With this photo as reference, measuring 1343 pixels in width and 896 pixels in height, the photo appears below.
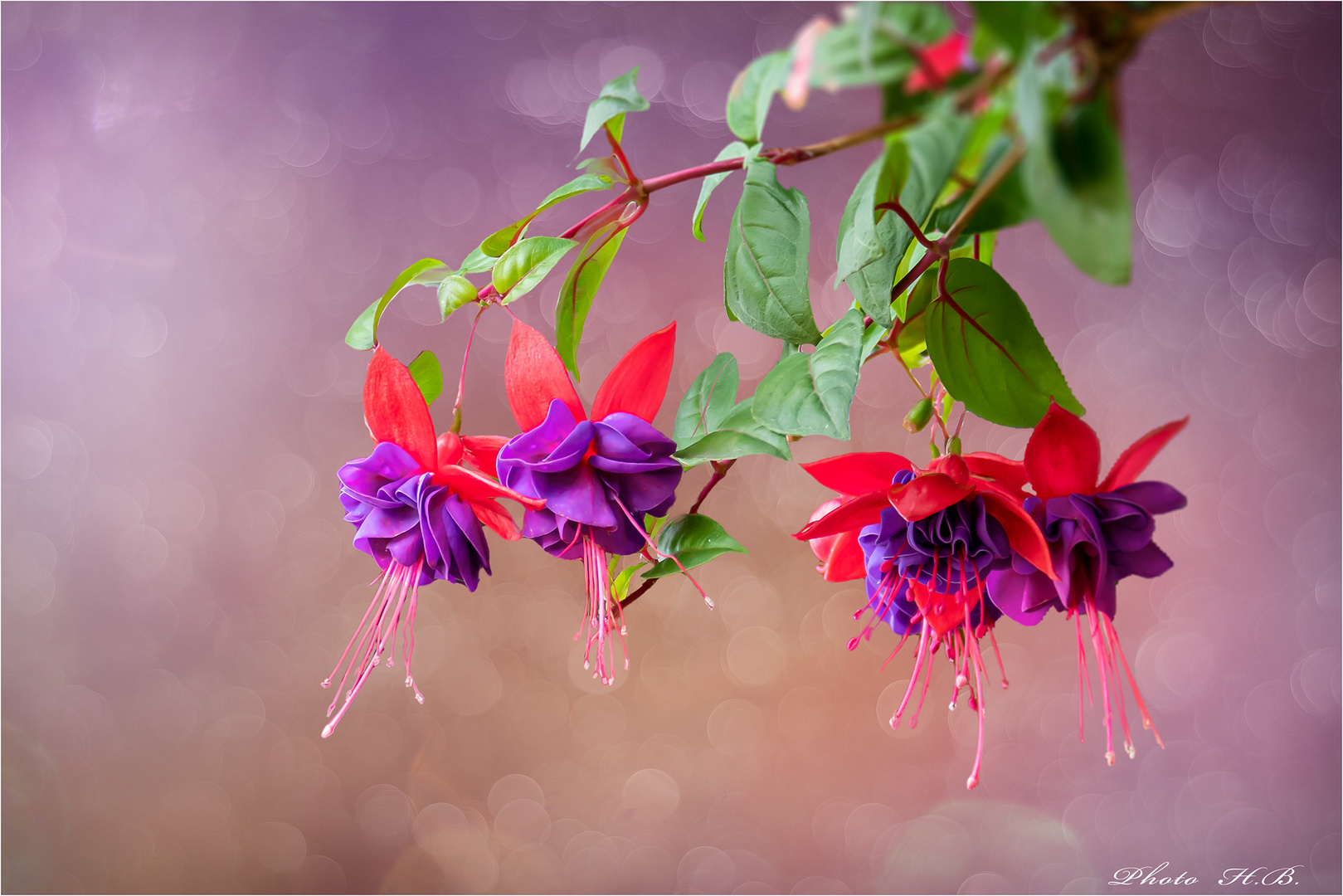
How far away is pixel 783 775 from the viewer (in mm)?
922

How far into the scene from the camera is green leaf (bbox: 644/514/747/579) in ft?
1.02

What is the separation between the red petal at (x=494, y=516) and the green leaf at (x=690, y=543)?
0.21 feet

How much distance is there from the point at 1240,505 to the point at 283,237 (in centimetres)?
124

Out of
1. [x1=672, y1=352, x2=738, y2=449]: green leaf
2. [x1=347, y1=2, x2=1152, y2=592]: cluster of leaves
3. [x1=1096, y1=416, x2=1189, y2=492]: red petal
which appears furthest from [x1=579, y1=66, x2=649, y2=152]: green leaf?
[x1=1096, y1=416, x2=1189, y2=492]: red petal

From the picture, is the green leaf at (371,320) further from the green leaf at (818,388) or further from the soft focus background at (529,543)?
the soft focus background at (529,543)

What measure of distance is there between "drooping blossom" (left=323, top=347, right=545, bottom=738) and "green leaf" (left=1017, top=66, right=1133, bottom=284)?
0.19 metres

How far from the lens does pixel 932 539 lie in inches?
10.2

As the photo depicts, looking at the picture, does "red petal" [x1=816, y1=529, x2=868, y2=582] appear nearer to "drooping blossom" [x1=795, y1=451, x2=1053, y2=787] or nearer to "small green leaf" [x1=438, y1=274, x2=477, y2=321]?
"drooping blossom" [x1=795, y1=451, x2=1053, y2=787]

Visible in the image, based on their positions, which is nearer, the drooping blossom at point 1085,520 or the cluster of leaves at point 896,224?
the cluster of leaves at point 896,224

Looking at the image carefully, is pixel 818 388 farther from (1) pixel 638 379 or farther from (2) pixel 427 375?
(2) pixel 427 375

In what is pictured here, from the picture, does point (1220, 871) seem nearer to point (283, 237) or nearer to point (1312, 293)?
point (1312, 293)

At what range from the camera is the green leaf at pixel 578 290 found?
332 mm

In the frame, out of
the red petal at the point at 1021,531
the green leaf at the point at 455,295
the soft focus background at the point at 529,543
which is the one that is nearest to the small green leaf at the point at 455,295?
the green leaf at the point at 455,295

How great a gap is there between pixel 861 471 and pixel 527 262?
0.16 meters
